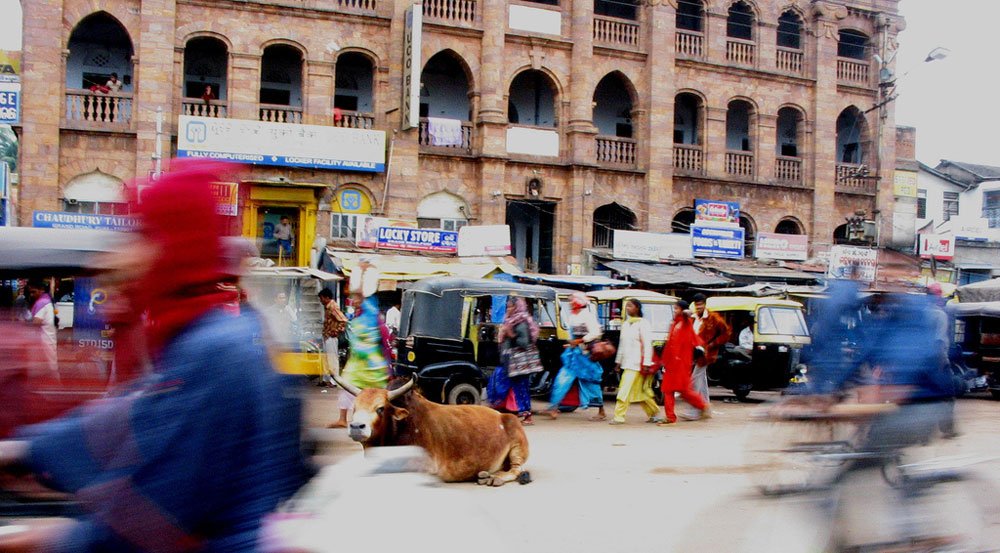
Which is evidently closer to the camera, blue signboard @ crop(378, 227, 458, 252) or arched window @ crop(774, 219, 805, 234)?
blue signboard @ crop(378, 227, 458, 252)

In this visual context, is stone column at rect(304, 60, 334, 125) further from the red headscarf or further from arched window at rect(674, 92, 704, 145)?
the red headscarf

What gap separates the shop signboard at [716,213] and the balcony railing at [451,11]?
30.8ft

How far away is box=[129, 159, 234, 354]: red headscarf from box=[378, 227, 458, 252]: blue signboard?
2126 centimetres

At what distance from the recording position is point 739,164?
97.9ft

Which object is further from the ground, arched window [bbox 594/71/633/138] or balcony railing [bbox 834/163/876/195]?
arched window [bbox 594/71/633/138]

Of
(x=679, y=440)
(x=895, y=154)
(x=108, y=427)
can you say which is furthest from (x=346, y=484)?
(x=895, y=154)

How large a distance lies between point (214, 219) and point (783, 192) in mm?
30087

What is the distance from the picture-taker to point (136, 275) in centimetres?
220

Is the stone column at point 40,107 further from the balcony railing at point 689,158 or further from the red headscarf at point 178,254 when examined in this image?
the red headscarf at point 178,254

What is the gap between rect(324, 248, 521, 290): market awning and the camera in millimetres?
21656

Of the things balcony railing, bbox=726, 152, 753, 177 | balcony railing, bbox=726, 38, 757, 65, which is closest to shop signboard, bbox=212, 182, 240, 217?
balcony railing, bbox=726, 152, 753, 177

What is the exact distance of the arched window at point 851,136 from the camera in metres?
32.4

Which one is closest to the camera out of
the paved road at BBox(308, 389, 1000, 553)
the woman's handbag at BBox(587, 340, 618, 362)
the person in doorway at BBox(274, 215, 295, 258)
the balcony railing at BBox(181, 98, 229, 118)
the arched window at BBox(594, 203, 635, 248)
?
the paved road at BBox(308, 389, 1000, 553)

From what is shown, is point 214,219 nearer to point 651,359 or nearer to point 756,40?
point 651,359
